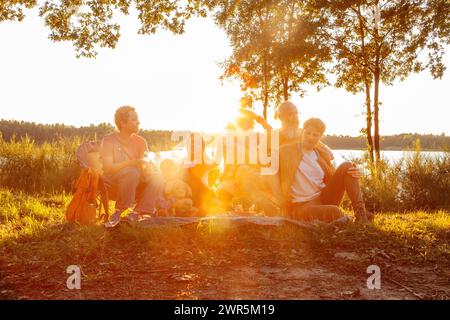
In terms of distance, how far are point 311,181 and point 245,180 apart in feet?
3.66

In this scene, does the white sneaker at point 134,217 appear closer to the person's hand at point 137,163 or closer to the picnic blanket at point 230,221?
the picnic blanket at point 230,221

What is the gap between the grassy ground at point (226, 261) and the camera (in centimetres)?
349

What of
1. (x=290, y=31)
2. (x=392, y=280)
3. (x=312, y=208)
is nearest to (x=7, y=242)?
(x=312, y=208)

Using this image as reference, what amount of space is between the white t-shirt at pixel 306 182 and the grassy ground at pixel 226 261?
27.4 inches

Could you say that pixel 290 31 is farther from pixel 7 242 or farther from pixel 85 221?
pixel 7 242

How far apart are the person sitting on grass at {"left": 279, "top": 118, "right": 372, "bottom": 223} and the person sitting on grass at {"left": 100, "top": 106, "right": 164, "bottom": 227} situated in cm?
165

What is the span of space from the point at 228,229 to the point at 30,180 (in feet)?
26.2

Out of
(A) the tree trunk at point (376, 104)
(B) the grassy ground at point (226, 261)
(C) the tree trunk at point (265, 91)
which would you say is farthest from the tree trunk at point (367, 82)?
(B) the grassy ground at point (226, 261)

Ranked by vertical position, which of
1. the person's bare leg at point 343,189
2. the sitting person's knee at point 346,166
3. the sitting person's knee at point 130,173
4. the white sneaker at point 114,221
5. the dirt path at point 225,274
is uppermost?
the sitting person's knee at point 346,166

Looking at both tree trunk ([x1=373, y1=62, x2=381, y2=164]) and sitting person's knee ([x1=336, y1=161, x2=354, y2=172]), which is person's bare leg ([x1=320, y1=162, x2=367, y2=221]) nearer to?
sitting person's knee ([x1=336, y1=161, x2=354, y2=172])

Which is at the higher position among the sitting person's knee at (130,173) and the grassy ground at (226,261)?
the sitting person's knee at (130,173)

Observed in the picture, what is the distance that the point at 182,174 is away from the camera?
655 cm

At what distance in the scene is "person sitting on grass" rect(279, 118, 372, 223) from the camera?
5527 millimetres

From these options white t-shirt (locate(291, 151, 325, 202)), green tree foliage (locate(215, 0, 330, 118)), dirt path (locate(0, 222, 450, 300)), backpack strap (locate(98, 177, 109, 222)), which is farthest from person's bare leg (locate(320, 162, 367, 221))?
green tree foliage (locate(215, 0, 330, 118))
